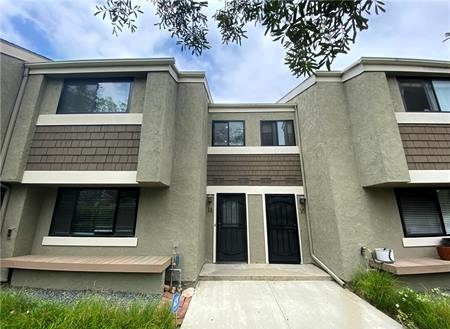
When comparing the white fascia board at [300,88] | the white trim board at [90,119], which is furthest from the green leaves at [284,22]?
the white fascia board at [300,88]

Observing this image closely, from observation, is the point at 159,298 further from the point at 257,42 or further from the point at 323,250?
the point at 257,42

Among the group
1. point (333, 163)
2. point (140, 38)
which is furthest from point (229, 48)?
point (333, 163)

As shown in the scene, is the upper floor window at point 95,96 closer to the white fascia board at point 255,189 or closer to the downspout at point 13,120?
the downspout at point 13,120

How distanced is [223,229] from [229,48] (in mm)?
5460

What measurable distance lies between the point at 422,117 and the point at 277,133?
13.4 ft

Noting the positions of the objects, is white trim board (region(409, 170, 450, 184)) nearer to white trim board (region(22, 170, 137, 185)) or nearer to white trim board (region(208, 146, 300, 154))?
white trim board (region(208, 146, 300, 154))

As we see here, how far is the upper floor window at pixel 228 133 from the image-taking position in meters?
Answer: 7.76

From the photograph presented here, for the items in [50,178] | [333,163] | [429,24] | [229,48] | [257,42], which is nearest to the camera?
[429,24]

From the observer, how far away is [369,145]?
5379 mm

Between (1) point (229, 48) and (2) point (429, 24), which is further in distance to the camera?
(1) point (229, 48)

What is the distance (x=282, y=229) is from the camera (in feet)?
22.4

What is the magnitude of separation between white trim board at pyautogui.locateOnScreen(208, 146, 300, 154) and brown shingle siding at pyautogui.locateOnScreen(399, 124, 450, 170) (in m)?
3.06

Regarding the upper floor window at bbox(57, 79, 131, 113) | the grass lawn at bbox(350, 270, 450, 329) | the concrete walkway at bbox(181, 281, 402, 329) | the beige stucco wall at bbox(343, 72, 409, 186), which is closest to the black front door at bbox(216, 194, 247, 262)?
the concrete walkway at bbox(181, 281, 402, 329)

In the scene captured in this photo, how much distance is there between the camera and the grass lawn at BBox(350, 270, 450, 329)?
3134 mm
